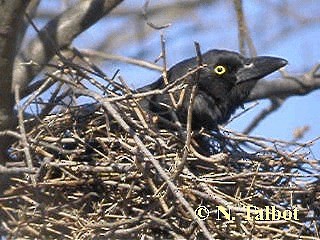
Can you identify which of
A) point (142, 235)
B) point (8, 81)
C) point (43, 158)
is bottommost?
point (142, 235)

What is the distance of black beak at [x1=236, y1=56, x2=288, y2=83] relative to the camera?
6.12 m

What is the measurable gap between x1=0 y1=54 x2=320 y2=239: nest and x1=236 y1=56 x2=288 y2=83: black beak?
2.23 ft

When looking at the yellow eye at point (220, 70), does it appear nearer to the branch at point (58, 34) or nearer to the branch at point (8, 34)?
the branch at point (58, 34)

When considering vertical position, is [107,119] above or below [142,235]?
above

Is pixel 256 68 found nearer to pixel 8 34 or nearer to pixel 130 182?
pixel 130 182

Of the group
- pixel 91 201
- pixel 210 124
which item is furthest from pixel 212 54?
pixel 91 201

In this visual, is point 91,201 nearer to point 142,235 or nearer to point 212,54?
point 142,235

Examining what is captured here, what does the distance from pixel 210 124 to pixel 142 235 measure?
3.64 ft

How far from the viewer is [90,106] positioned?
5.51 meters

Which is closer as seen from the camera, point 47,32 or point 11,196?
point 11,196

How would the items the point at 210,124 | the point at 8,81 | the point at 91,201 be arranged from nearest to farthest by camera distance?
the point at 8,81 < the point at 91,201 < the point at 210,124

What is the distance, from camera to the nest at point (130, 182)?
5.01 metres

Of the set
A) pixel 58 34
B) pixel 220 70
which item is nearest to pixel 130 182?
pixel 58 34

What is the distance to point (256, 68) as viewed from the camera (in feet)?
20.3
